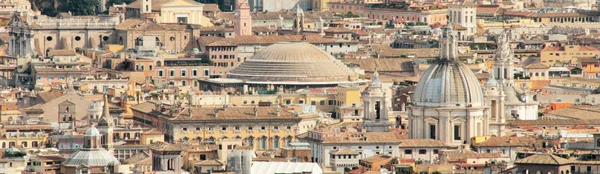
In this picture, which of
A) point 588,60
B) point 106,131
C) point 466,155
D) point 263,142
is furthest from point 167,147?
point 588,60

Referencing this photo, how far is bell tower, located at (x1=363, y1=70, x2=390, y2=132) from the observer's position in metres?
98.0

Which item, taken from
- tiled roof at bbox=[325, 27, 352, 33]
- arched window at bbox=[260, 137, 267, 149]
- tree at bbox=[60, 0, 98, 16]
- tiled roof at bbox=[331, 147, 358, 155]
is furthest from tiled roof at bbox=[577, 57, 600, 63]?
tiled roof at bbox=[331, 147, 358, 155]

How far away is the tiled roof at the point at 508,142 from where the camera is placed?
92.6 m

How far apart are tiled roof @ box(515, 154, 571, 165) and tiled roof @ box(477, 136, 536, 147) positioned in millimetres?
14661

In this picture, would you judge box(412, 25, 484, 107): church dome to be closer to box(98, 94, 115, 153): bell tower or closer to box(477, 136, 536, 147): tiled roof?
box(477, 136, 536, 147): tiled roof

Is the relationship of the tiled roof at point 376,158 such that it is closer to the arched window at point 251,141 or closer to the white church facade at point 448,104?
the white church facade at point 448,104

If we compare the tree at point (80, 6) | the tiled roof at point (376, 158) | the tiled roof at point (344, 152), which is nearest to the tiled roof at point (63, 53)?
the tree at point (80, 6)

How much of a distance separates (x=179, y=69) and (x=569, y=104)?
2001 cm

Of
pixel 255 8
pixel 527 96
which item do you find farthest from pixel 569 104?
pixel 255 8

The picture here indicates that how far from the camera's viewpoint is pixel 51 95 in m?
111

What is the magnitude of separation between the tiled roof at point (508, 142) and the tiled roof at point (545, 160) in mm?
14661

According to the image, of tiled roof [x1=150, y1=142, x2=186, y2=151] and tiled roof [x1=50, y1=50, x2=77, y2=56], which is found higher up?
tiled roof [x1=150, y1=142, x2=186, y2=151]

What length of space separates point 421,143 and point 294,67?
1159 inches

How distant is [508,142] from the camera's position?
93250 mm
